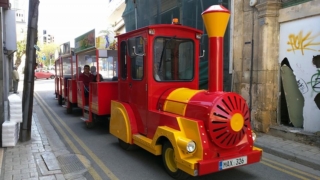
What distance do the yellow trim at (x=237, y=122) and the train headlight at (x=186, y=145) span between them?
1.97 feet

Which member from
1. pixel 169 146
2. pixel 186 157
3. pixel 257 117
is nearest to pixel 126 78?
pixel 169 146

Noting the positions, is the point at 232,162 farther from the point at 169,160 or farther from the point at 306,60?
the point at 306,60

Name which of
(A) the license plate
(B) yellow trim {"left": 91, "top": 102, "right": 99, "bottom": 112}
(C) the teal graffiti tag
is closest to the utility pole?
(B) yellow trim {"left": 91, "top": 102, "right": 99, "bottom": 112}

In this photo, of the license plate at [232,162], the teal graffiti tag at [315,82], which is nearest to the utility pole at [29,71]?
the license plate at [232,162]

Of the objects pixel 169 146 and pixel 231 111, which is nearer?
pixel 231 111

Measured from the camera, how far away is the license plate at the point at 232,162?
395 centimetres

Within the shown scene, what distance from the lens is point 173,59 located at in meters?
5.30

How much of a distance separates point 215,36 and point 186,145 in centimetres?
158

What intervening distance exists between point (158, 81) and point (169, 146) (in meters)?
1.22

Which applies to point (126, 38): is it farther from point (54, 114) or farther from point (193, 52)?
point (54, 114)

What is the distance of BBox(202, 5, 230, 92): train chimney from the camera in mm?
4023

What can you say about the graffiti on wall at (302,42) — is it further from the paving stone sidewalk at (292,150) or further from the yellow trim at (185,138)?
the yellow trim at (185,138)

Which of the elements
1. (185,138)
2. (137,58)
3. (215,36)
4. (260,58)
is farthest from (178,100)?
(260,58)

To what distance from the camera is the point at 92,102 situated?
7.87 meters
